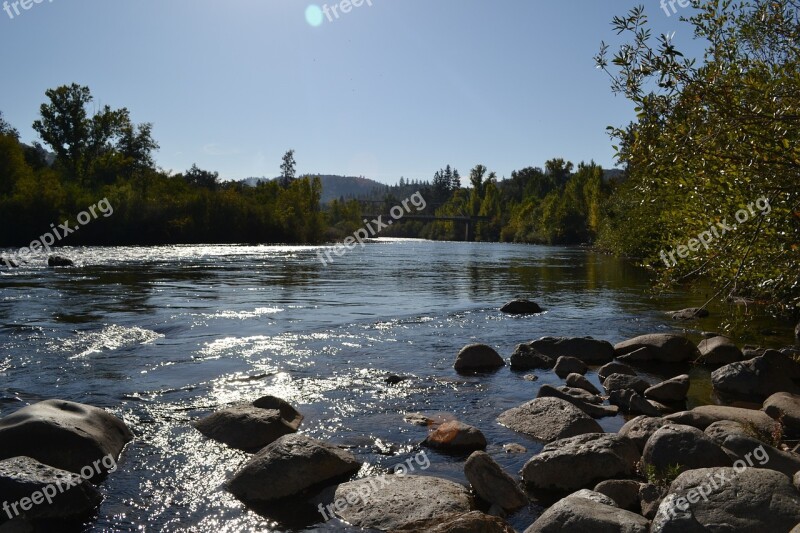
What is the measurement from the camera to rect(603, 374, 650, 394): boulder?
13.7 metres

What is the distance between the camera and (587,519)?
22.7 ft

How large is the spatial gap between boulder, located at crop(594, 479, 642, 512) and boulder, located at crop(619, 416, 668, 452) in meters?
1.61

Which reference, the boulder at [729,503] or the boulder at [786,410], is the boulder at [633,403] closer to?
the boulder at [786,410]

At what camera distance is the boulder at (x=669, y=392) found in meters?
13.3

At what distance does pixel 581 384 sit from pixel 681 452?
17.0 ft

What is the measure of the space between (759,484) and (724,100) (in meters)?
5.30

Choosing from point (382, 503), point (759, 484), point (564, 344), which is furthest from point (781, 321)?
point (382, 503)

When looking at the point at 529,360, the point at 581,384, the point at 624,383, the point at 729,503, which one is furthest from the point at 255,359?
the point at 729,503

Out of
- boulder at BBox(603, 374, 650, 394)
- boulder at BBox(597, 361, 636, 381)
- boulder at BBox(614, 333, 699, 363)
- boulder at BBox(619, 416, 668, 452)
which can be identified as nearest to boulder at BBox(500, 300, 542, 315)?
boulder at BBox(614, 333, 699, 363)

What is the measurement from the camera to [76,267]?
44.0m

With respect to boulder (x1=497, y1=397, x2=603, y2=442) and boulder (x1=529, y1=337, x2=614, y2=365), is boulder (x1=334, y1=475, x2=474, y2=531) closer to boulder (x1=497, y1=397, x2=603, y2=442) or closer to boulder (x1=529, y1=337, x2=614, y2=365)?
boulder (x1=497, y1=397, x2=603, y2=442)

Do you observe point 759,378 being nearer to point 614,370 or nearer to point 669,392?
point 669,392

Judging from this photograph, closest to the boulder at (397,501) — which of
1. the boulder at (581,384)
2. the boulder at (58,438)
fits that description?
the boulder at (58,438)

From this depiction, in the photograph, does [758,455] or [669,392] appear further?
[669,392]
